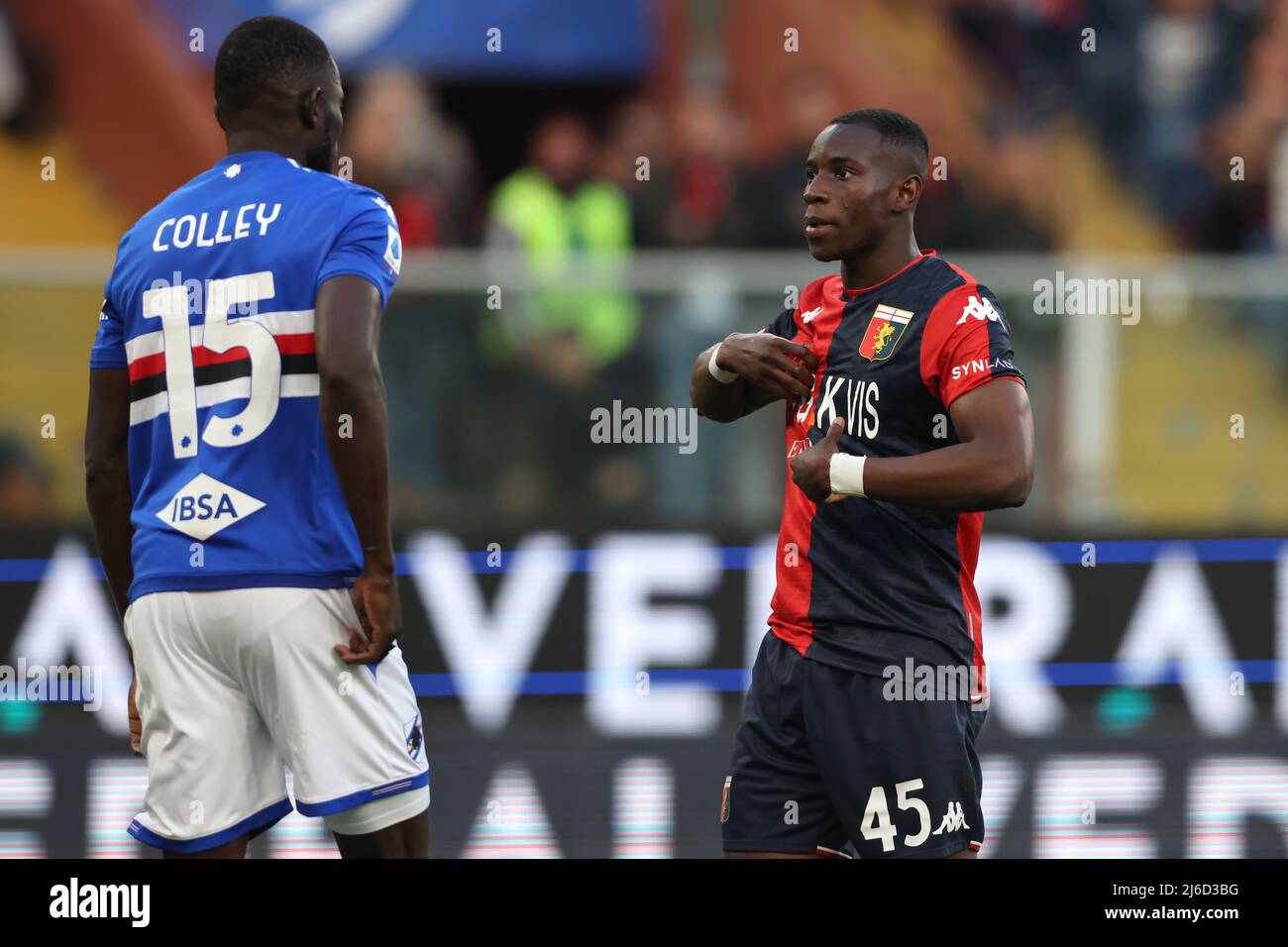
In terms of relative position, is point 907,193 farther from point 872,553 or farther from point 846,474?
point 872,553

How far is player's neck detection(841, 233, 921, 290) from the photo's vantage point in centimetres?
445

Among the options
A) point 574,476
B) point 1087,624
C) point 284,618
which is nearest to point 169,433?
point 284,618

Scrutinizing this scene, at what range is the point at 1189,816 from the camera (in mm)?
7160

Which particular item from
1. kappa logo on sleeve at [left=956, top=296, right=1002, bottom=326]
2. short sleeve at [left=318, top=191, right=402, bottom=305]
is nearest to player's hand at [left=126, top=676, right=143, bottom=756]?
short sleeve at [left=318, top=191, right=402, bottom=305]

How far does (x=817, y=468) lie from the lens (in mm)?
4133

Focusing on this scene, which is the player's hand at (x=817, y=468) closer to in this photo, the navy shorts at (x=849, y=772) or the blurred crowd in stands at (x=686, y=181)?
the navy shorts at (x=849, y=772)

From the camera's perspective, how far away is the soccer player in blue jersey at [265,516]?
409cm

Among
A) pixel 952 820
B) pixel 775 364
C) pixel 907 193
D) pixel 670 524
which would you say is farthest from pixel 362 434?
pixel 670 524

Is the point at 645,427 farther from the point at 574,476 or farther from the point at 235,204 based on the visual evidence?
the point at 235,204

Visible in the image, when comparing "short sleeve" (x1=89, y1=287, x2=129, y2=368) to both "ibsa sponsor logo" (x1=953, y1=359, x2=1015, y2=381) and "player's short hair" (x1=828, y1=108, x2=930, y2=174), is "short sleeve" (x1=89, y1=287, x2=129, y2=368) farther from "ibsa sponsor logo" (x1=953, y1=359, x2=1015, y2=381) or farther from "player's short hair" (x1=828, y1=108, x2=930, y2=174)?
"ibsa sponsor logo" (x1=953, y1=359, x2=1015, y2=381)

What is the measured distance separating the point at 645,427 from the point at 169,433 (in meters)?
4.11

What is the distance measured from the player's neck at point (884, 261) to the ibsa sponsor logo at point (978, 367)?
434 mm

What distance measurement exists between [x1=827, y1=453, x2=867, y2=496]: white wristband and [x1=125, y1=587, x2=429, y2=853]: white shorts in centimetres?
118

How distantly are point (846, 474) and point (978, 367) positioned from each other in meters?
0.40
